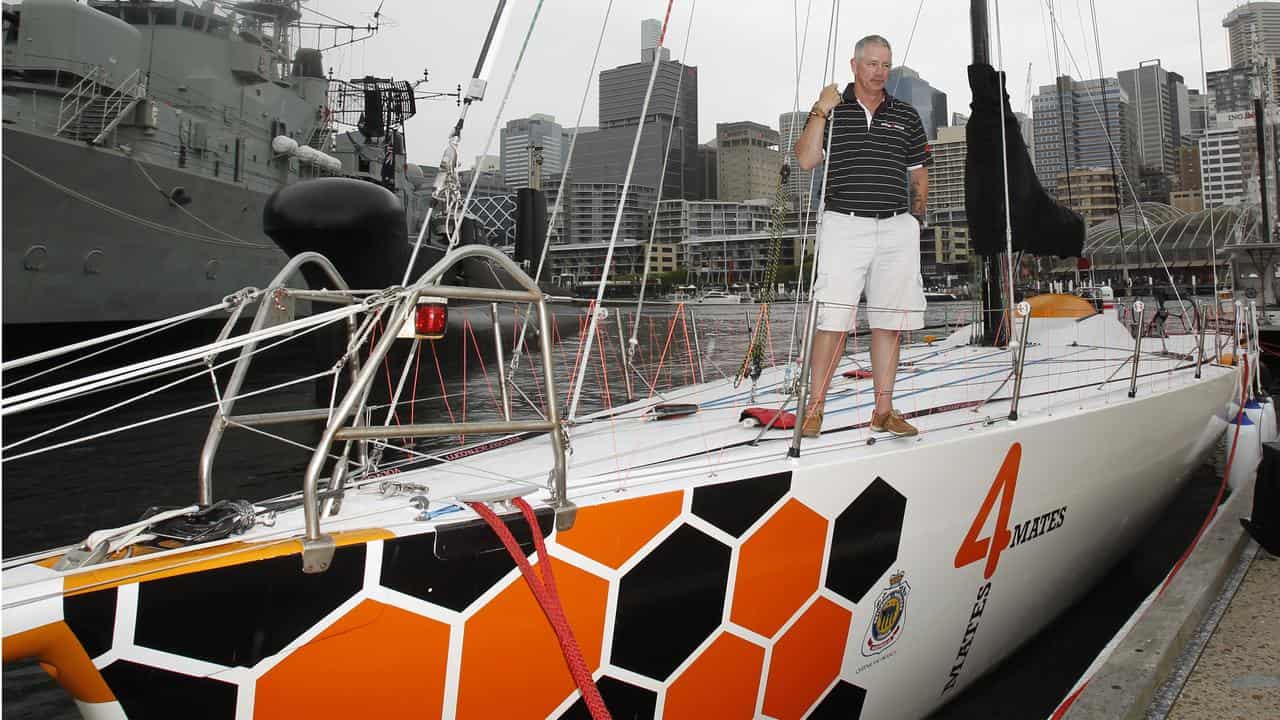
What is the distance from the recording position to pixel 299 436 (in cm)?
880

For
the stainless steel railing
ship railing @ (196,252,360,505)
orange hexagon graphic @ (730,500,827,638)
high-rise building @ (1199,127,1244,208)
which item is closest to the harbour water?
ship railing @ (196,252,360,505)

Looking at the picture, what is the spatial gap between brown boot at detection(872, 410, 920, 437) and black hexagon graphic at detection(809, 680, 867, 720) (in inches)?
33.9

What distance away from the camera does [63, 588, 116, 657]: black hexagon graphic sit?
4.62 ft

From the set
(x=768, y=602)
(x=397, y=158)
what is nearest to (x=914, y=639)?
(x=768, y=602)

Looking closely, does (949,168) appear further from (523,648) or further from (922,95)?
(523,648)

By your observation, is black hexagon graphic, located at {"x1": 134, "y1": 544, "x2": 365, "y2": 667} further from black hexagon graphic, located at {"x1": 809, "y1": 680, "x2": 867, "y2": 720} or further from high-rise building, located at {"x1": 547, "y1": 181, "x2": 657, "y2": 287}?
high-rise building, located at {"x1": 547, "y1": 181, "x2": 657, "y2": 287}

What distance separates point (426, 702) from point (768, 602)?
1033 mm

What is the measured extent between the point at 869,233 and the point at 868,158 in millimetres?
285

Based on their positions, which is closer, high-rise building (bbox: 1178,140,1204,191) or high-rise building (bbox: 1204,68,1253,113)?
high-rise building (bbox: 1178,140,1204,191)

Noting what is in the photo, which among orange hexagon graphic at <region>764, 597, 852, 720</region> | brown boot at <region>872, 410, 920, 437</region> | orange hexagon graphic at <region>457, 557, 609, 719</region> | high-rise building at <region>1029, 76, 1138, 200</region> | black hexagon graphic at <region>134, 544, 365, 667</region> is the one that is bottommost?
orange hexagon graphic at <region>764, 597, 852, 720</region>

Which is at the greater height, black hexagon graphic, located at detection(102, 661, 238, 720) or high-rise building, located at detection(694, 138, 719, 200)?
high-rise building, located at detection(694, 138, 719, 200)

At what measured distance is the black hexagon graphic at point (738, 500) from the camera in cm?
217

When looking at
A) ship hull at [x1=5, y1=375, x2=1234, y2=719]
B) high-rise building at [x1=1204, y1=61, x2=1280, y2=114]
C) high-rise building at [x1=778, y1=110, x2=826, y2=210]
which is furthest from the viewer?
high-rise building at [x1=1204, y1=61, x2=1280, y2=114]

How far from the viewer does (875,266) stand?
9.92 feet
